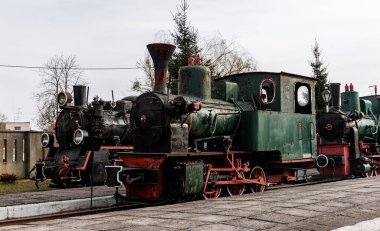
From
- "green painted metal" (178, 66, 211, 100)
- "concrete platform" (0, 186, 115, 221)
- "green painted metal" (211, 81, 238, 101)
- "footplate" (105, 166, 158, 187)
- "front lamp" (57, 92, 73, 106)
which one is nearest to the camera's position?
"concrete platform" (0, 186, 115, 221)

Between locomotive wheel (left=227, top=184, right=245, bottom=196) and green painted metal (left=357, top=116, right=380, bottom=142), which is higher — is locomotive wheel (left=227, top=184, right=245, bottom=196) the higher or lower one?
the lower one

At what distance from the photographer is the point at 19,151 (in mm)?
18953

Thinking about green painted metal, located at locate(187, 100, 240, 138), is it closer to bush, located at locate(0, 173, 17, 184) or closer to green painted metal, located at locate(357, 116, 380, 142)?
green painted metal, located at locate(357, 116, 380, 142)

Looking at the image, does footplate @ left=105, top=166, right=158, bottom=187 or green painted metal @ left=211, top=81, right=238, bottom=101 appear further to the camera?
green painted metal @ left=211, top=81, right=238, bottom=101

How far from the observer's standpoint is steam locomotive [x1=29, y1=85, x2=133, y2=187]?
13.0 metres

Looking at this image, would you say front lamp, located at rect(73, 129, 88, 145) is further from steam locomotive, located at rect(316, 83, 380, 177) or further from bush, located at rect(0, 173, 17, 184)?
steam locomotive, located at rect(316, 83, 380, 177)

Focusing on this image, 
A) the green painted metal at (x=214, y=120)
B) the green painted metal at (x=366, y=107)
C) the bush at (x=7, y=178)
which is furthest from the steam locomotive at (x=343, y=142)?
the bush at (x=7, y=178)

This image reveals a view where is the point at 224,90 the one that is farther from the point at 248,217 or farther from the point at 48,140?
the point at 48,140

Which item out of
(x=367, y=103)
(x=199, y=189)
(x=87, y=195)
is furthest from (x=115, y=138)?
(x=367, y=103)

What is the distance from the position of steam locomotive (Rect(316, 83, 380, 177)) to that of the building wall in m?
11.5

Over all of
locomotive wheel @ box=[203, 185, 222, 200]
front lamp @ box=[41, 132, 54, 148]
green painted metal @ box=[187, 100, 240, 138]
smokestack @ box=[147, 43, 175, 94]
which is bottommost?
locomotive wheel @ box=[203, 185, 222, 200]

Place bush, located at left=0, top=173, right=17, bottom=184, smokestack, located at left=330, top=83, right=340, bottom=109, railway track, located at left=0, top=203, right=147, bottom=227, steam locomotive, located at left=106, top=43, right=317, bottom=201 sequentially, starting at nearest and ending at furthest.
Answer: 1. railway track, located at left=0, top=203, right=147, bottom=227
2. steam locomotive, located at left=106, top=43, right=317, bottom=201
3. smokestack, located at left=330, top=83, right=340, bottom=109
4. bush, located at left=0, top=173, right=17, bottom=184

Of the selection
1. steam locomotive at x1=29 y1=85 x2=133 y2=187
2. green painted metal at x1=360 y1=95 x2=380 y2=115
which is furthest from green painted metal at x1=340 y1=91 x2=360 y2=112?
steam locomotive at x1=29 y1=85 x2=133 y2=187

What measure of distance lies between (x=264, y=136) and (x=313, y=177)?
522cm
